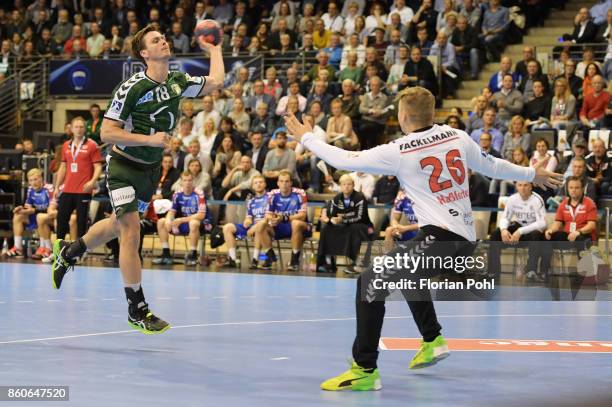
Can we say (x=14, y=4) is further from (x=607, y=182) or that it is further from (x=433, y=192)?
(x=433, y=192)

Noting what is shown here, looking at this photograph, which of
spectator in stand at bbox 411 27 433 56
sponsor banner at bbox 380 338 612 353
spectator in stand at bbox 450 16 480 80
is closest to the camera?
sponsor banner at bbox 380 338 612 353

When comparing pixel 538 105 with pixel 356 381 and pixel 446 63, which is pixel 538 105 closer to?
pixel 446 63

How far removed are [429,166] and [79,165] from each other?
9942 mm

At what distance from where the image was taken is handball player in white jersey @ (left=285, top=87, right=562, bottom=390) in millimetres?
5820

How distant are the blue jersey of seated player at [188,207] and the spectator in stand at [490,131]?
4405 millimetres

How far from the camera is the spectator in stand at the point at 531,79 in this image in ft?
57.6

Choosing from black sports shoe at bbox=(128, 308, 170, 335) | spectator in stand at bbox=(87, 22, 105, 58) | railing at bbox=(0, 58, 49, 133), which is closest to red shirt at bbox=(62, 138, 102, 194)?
black sports shoe at bbox=(128, 308, 170, 335)

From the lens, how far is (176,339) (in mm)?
7727

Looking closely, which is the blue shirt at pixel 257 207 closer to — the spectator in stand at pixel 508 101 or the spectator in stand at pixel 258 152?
the spectator in stand at pixel 258 152

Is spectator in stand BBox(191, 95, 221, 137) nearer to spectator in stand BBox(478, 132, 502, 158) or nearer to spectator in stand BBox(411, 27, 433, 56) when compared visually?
spectator in stand BBox(411, 27, 433, 56)

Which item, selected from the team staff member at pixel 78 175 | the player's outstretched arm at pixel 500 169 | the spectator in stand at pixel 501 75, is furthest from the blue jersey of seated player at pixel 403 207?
the player's outstretched arm at pixel 500 169

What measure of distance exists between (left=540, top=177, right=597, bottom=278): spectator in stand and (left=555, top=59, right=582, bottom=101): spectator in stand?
10.1 feet

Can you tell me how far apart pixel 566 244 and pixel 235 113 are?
25.7 feet

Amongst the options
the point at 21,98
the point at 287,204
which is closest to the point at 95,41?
the point at 21,98
